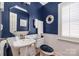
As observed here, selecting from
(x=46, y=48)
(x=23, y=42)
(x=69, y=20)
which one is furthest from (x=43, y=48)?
(x=69, y=20)

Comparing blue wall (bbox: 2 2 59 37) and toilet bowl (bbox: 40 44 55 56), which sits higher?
blue wall (bbox: 2 2 59 37)

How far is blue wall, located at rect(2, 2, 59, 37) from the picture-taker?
1737 millimetres

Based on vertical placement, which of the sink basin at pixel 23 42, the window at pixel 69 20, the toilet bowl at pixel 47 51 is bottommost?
the toilet bowl at pixel 47 51

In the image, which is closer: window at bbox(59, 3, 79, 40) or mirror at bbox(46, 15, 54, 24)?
window at bbox(59, 3, 79, 40)

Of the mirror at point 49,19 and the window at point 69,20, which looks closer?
the window at point 69,20

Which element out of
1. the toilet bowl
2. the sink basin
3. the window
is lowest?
the toilet bowl

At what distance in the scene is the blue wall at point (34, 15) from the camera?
68.4 inches

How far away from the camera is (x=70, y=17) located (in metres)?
1.69

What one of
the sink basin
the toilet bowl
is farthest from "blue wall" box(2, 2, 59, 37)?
the toilet bowl

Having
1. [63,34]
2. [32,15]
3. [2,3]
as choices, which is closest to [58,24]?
[63,34]

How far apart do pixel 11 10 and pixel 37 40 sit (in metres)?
0.60

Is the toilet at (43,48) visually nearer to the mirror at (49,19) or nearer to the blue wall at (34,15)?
the blue wall at (34,15)

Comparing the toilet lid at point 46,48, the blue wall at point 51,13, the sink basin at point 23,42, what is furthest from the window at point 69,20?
the sink basin at point 23,42

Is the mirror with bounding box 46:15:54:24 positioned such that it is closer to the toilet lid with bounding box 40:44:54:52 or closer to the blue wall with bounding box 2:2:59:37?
the blue wall with bounding box 2:2:59:37
